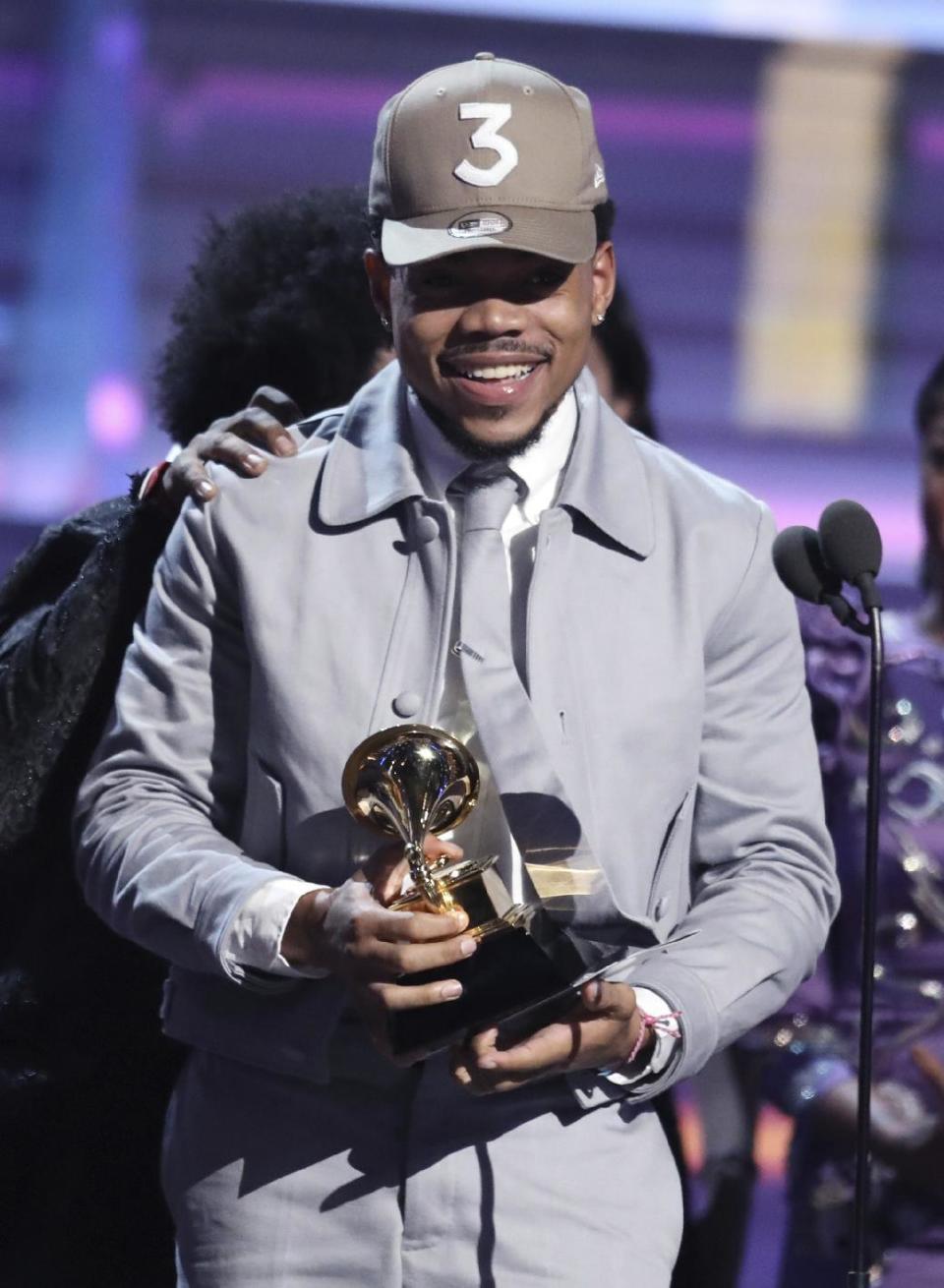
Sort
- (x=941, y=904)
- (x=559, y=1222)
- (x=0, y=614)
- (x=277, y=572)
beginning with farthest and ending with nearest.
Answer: (x=941, y=904) → (x=0, y=614) → (x=277, y=572) → (x=559, y=1222)

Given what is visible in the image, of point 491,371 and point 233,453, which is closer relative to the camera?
point 491,371

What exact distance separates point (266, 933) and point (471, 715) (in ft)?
0.99

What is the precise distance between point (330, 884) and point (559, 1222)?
0.39 metres

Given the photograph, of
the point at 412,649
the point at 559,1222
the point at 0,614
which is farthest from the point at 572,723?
the point at 0,614

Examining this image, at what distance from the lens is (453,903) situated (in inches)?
73.3

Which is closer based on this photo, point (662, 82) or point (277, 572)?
point (277, 572)

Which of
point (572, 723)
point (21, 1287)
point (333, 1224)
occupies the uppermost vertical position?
point (572, 723)

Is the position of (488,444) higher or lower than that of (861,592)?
higher

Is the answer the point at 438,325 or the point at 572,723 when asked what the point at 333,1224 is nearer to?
the point at 572,723

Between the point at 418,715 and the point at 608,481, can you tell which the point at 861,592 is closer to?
the point at 608,481

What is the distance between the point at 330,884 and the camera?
6.75 ft

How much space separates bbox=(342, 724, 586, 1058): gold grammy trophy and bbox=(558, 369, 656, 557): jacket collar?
0.33 m

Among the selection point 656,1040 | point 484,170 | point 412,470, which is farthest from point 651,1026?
point 484,170

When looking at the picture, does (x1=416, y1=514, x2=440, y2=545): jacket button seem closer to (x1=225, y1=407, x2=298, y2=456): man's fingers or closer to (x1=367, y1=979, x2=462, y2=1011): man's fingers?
(x1=225, y1=407, x2=298, y2=456): man's fingers
